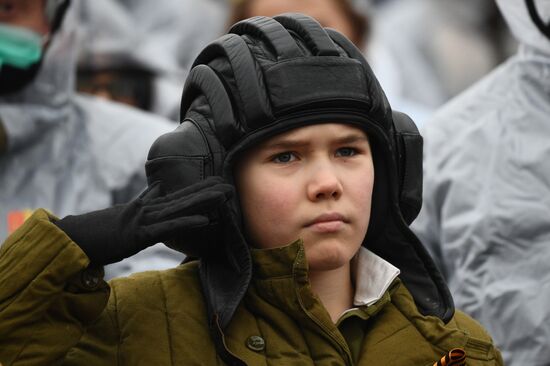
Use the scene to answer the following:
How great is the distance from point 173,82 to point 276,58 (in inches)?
166

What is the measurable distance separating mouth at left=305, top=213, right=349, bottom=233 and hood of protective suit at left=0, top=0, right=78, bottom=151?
211 centimetres

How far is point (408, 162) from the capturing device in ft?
11.5

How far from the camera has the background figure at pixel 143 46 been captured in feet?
23.0

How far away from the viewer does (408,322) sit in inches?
136

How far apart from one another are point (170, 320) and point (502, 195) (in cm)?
152

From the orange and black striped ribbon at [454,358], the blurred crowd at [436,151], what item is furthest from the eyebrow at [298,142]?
the blurred crowd at [436,151]

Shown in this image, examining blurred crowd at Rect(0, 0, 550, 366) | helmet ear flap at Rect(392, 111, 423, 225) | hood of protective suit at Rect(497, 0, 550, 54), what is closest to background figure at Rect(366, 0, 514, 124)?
blurred crowd at Rect(0, 0, 550, 366)

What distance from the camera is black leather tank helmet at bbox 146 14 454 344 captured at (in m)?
3.27

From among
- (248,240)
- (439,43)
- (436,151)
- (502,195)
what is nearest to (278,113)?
(248,240)

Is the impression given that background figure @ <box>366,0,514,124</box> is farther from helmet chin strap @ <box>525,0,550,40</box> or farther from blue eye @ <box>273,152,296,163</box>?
blue eye @ <box>273,152,296,163</box>

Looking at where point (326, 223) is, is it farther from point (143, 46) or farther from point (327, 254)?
point (143, 46)

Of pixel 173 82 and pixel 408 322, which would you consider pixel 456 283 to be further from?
pixel 173 82

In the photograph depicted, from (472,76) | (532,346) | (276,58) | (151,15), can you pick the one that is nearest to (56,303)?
(276,58)

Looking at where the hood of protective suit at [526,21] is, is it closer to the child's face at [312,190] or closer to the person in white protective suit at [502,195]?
the person in white protective suit at [502,195]
